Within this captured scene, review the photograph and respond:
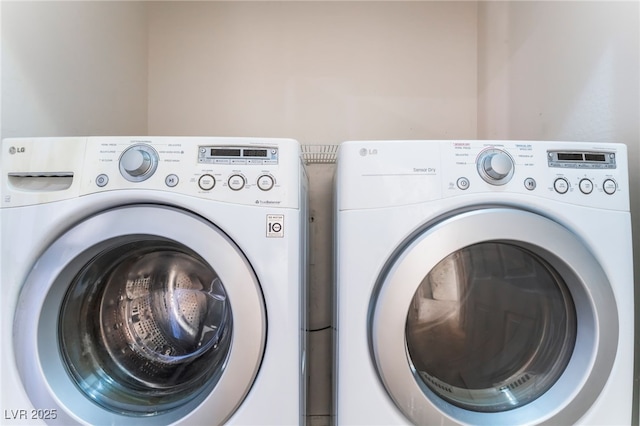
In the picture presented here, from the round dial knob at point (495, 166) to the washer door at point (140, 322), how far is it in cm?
53

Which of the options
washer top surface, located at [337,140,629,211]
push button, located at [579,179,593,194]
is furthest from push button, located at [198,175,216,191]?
push button, located at [579,179,593,194]

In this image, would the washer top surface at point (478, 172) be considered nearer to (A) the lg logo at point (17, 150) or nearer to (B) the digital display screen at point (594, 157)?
(B) the digital display screen at point (594, 157)

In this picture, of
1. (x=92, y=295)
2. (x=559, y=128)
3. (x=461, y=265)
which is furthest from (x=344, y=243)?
A: (x=559, y=128)

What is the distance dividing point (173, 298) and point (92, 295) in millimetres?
179

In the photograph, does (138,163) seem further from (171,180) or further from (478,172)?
(478,172)

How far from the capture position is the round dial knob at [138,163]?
689mm

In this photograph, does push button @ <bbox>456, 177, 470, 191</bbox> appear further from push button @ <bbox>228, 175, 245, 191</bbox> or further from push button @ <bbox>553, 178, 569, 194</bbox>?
push button @ <bbox>228, 175, 245, 191</bbox>

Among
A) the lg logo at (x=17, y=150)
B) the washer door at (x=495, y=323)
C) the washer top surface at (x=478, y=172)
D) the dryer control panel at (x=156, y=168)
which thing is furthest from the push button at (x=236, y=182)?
the lg logo at (x=17, y=150)

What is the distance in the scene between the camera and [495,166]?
70 centimetres

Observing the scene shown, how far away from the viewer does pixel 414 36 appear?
142cm

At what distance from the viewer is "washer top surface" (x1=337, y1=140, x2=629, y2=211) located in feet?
2.31

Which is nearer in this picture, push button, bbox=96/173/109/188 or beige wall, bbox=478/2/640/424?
push button, bbox=96/173/109/188

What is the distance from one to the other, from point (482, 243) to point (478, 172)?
151mm

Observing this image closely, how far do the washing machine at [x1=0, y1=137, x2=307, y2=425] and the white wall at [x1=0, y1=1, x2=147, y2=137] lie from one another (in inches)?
8.8
